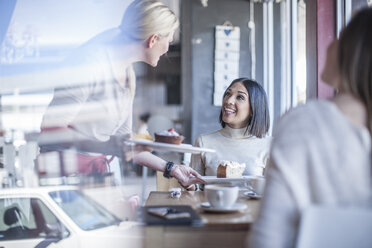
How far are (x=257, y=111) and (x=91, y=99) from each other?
1025mm

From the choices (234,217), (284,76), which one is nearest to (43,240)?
(234,217)

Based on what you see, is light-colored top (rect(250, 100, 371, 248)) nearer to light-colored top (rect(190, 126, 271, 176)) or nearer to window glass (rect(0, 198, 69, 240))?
light-colored top (rect(190, 126, 271, 176))

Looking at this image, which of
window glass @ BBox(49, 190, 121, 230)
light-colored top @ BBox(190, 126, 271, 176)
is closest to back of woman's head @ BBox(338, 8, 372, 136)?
light-colored top @ BBox(190, 126, 271, 176)

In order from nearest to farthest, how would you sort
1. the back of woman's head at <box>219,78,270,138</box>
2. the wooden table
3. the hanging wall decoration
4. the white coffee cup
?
the wooden table < the white coffee cup < the back of woman's head at <box>219,78,270,138</box> < the hanging wall decoration

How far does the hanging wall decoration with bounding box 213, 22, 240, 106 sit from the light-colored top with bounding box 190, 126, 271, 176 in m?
1.86

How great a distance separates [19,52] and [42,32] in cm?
26

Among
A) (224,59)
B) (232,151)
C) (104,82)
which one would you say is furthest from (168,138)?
(224,59)

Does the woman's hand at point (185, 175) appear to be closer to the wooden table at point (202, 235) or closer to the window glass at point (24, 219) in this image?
the wooden table at point (202, 235)

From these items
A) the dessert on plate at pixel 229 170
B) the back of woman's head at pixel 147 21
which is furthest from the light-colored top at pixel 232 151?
the back of woman's head at pixel 147 21

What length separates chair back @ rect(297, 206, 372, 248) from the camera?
0.82 m

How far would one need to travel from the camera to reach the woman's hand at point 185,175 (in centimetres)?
185

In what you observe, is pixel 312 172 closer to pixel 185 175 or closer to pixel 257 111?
pixel 185 175

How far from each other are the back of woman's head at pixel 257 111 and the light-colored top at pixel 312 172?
4.76 feet

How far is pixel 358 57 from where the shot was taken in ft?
2.86
